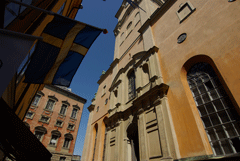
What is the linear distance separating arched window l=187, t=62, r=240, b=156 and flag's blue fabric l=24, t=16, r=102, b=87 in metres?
5.58

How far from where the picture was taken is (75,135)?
26453 mm

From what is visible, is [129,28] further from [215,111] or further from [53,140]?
[53,140]

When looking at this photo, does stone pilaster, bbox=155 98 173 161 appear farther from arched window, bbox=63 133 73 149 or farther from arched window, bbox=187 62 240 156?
arched window, bbox=63 133 73 149

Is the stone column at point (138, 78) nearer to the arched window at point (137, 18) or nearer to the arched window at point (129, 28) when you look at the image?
the arched window at point (137, 18)

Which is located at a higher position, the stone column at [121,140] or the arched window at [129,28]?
the arched window at [129,28]

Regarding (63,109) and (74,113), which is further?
(74,113)

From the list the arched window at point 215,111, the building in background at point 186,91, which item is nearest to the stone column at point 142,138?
the building in background at point 186,91

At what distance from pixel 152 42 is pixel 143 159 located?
28.3 ft

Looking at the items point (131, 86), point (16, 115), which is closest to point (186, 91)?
point (131, 86)

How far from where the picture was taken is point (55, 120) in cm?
2495

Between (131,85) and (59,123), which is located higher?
(59,123)

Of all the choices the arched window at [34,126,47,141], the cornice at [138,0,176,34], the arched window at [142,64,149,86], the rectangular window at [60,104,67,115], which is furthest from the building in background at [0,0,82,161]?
the rectangular window at [60,104,67,115]

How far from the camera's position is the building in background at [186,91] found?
561cm

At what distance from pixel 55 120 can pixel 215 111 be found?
2554 cm
